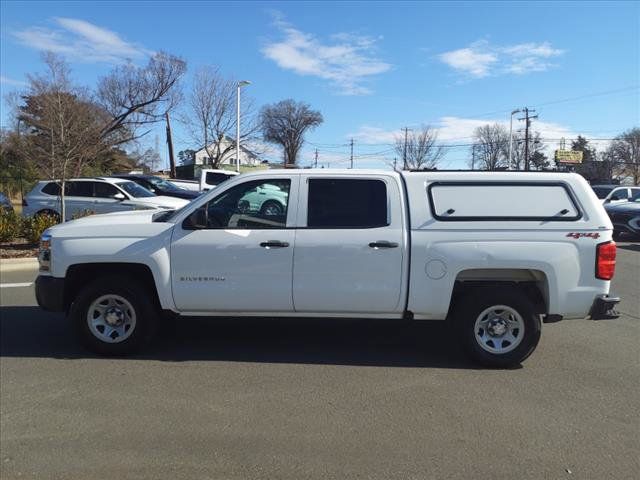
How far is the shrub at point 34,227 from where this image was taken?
12.7 metres

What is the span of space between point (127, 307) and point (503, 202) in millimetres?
3748

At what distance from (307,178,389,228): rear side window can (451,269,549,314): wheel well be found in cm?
96

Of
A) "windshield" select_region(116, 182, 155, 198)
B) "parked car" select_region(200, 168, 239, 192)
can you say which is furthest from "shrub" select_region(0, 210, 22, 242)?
"parked car" select_region(200, 168, 239, 192)

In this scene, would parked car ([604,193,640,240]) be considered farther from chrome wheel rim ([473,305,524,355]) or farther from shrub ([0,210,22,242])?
shrub ([0,210,22,242])

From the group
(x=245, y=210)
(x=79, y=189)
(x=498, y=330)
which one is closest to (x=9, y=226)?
(x=79, y=189)

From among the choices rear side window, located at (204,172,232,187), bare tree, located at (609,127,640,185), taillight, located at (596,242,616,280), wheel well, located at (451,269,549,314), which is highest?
bare tree, located at (609,127,640,185)

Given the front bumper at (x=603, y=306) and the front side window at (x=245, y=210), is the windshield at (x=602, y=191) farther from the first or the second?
the front side window at (x=245, y=210)

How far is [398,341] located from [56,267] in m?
3.58

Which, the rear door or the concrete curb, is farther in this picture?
the concrete curb

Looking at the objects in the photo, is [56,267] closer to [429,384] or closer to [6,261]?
[429,384]

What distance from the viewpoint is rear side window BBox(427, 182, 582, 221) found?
5.11 metres

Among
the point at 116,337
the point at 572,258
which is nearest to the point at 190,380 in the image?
the point at 116,337

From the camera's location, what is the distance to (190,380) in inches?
190

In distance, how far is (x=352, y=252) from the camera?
5.12 meters
